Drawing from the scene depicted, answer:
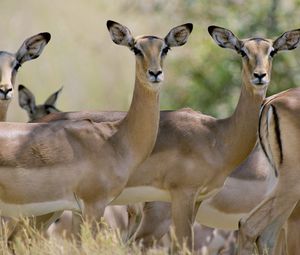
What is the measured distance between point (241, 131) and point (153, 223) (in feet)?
5.01

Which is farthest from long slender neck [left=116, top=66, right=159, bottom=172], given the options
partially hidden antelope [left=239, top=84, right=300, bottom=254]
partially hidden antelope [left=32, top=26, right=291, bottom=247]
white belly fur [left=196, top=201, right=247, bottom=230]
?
white belly fur [left=196, top=201, right=247, bottom=230]

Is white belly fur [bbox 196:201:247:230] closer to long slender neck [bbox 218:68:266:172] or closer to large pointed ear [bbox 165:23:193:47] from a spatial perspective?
long slender neck [bbox 218:68:266:172]

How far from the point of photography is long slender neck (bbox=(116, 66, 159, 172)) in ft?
31.9

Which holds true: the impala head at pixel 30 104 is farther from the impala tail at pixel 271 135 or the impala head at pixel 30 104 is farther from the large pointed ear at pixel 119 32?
the impala tail at pixel 271 135

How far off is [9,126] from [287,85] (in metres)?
8.18

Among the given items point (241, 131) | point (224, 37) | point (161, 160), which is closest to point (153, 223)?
point (161, 160)

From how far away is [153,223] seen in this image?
11.2 metres

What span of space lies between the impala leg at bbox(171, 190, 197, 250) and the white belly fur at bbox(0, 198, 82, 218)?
1096 mm

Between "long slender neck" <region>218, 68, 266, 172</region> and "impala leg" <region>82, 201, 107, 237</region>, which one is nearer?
"impala leg" <region>82, 201, 107, 237</region>

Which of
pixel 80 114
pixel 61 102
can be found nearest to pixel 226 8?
pixel 61 102

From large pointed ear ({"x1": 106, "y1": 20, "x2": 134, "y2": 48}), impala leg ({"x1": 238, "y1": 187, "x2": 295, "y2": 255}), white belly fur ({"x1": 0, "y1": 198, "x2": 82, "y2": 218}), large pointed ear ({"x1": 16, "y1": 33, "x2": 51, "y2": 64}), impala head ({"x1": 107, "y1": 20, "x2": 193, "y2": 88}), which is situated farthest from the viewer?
large pointed ear ({"x1": 16, "y1": 33, "x2": 51, "y2": 64})

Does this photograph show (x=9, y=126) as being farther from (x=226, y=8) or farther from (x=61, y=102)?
(x=61, y=102)

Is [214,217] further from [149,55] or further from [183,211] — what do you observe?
[149,55]

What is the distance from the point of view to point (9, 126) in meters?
9.40
